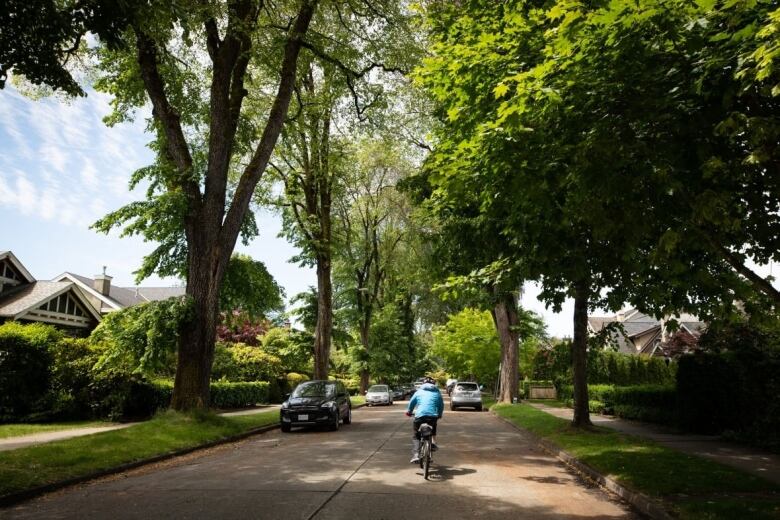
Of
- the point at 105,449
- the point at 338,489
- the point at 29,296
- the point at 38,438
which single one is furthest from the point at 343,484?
the point at 29,296

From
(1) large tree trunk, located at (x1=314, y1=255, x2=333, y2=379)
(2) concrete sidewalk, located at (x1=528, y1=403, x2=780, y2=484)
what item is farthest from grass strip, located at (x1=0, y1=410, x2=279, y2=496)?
(1) large tree trunk, located at (x1=314, y1=255, x2=333, y2=379)

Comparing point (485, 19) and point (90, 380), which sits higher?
point (485, 19)

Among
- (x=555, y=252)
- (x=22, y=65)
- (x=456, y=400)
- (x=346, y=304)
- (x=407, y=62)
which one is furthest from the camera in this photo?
(x=346, y=304)

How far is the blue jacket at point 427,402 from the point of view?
979cm

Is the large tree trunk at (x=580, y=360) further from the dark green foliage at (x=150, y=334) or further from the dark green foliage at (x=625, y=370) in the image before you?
the dark green foliage at (x=625, y=370)

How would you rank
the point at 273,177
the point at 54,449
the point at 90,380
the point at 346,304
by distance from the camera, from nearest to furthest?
the point at 54,449 → the point at 90,380 → the point at 273,177 → the point at 346,304

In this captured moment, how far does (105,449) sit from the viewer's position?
10.8m

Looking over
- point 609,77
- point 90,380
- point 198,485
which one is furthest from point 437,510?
point 90,380

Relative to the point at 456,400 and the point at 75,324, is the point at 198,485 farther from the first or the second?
the point at 75,324

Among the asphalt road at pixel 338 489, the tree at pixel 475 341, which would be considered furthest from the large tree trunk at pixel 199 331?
the tree at pixel 475 341

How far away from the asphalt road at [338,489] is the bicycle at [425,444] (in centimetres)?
32

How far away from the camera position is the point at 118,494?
7.74 metres

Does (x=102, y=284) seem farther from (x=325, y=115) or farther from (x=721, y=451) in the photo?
(x=721, y=451)

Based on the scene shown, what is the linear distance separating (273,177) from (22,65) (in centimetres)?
2205
